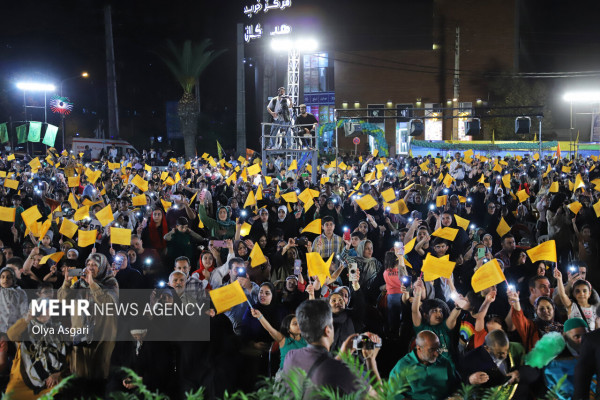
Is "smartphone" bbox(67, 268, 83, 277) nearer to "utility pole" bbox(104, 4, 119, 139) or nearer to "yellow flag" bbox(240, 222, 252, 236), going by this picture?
"yellow flag" bbox(240, 222, 252, 236)

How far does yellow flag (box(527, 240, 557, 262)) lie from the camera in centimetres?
735

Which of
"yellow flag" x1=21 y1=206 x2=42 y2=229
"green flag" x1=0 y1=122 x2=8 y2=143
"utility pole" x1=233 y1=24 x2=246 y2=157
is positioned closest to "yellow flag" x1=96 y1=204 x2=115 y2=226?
"yellow flag" x1=21 y1=206 x2=42 y2=229

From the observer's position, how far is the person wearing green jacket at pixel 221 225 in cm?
1040

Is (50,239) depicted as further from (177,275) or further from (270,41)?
(270,41)

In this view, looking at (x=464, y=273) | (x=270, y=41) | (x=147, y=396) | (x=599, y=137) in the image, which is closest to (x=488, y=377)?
(x=147, y=396)

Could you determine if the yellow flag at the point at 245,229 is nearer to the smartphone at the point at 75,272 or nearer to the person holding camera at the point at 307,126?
the smartphone at the point at 75,272

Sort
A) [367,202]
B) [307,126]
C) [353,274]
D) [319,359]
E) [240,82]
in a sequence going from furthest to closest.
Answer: [240,82]
[307,126]
[367,202]
[353,274]
[319,359]

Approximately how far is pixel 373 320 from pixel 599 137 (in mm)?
43792

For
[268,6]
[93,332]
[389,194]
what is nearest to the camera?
[93,332]

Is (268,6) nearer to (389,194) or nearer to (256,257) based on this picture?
(389,194)

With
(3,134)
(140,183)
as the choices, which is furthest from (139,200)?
(3,134)

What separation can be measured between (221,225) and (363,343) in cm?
632

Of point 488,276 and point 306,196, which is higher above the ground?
point 306,196

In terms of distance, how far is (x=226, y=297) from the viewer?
232 inches
